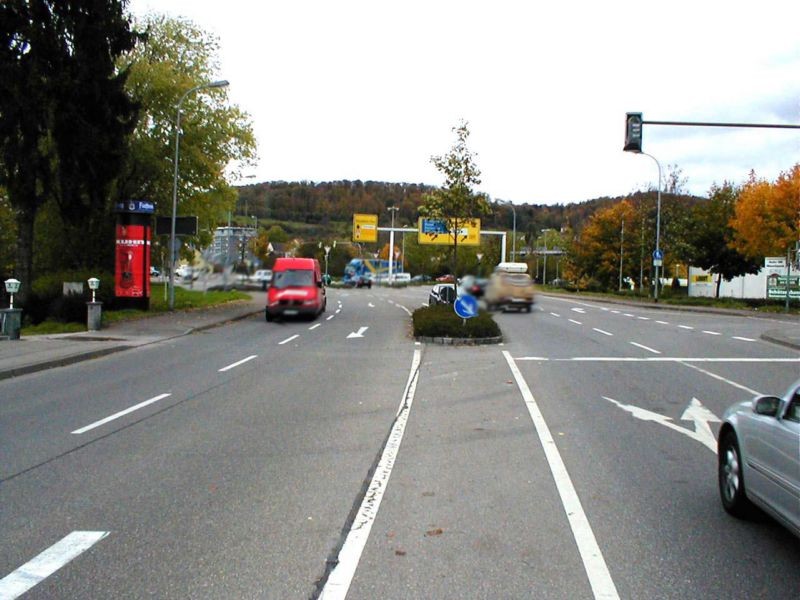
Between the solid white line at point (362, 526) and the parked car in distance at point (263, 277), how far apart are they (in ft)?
7.16

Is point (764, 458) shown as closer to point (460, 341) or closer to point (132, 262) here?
point (460, 341)

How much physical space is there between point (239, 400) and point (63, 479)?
4.97 meters

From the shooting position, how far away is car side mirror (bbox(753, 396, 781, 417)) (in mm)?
5617

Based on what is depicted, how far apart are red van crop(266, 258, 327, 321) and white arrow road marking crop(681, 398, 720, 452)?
17.1ft

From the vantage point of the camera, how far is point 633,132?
18.9 m

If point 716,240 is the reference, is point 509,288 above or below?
below

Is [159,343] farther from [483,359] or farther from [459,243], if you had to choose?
[459,243]

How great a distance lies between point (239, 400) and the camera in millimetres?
12234

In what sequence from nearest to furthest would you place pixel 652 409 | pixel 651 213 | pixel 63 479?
1. pixel 63 479
2. pixel 652 409
3. pixel 651 213

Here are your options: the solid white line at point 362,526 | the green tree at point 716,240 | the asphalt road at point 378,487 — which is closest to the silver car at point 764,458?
the asphalt road at point 378,487

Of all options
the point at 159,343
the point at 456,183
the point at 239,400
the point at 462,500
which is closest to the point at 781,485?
the point at 462,500

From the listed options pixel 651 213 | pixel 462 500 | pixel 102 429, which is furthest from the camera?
pixel 651 213

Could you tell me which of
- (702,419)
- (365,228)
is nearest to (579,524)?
(365,228)

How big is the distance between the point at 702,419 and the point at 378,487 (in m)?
5.79
